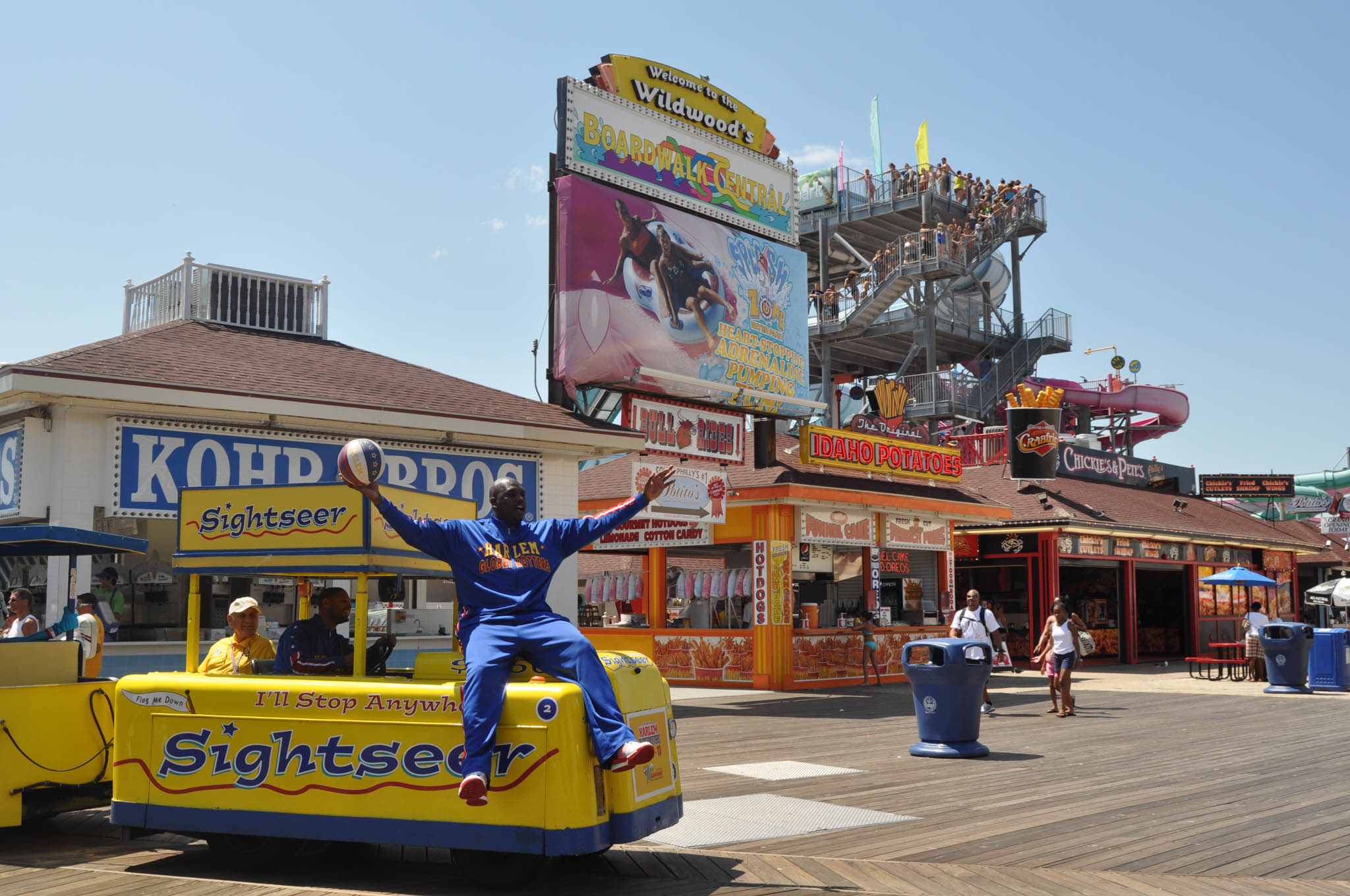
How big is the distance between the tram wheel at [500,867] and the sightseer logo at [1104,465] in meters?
29.4

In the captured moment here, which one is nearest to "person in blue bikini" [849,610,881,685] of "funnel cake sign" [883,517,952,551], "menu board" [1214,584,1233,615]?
"funnel cake sign" [883,517,952,551]

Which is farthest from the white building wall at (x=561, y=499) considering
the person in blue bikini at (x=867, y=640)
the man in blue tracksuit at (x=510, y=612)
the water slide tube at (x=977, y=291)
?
the water slide tube at (x=977, y=291)

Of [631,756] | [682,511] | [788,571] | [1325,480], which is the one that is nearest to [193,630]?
[631,756]

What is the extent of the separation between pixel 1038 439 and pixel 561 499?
17.1 metres

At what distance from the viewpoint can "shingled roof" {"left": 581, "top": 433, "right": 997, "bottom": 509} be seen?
2234 cm

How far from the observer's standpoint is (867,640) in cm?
2302

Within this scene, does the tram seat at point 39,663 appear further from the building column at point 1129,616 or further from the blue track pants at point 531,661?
the building column at point 1129,616

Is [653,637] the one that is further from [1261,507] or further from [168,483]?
[1261,507]

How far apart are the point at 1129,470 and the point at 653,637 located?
1928 centimetres

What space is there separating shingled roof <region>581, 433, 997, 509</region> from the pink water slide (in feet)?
57.4

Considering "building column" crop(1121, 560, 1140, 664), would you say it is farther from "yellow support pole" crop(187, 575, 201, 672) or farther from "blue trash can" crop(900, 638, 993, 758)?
"yellow support pole" crop(187, 575, 201, 672)

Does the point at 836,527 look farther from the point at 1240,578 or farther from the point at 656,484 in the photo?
the point at 656,484

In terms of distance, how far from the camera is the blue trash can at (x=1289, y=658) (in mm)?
21359

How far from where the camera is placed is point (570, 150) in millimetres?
18844
